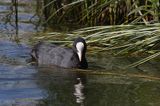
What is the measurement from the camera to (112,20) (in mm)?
10602

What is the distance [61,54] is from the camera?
877 cm

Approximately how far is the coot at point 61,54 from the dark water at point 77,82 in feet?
0.43

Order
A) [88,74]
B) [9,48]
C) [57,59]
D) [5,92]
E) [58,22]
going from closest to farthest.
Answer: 1. [5,92]
2. [88,74]
3. [57,59]
4. [9,48]
5. [58,22]

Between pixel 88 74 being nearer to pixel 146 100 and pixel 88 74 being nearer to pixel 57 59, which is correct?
pixel 57 59

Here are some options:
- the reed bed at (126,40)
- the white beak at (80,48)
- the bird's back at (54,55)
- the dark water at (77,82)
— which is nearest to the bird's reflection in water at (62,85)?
the dark water at (77,82)

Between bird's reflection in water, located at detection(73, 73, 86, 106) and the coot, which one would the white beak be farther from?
bird's reflection in water, located at detection(73, 73, 86, 106)

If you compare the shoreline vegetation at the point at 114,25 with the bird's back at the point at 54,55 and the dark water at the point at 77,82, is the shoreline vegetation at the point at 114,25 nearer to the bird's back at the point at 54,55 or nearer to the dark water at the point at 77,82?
the dark water at the point at 77,82

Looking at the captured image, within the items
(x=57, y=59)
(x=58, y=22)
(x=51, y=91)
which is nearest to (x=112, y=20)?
(x=58, y=22)

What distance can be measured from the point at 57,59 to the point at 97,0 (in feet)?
5.81

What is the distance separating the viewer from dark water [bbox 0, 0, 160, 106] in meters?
6.84

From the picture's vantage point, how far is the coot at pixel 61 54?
28.0ft

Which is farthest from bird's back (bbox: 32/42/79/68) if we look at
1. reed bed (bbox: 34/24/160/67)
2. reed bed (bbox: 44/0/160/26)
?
reed bed (bbox: 44/0/160/26)

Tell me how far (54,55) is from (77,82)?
3.85 feet

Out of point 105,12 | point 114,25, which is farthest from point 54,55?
point 105,12
